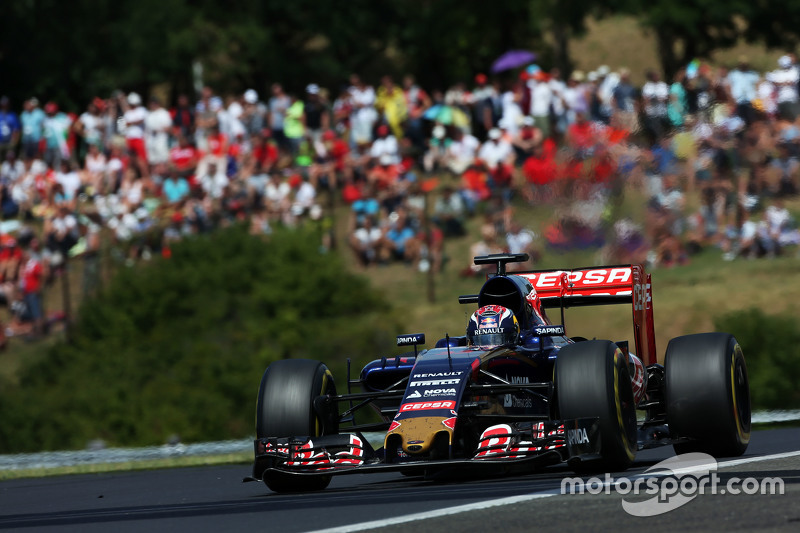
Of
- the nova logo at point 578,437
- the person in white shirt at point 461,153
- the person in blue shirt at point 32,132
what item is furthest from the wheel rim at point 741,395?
the person in blue shirt at point 32,132

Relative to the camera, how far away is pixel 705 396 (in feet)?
32.2

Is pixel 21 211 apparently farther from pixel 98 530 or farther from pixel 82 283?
pixel 98 530

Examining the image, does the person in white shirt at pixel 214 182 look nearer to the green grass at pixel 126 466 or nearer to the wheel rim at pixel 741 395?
the green grass at pixel 126 466

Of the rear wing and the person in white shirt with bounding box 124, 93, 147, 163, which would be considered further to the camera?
the person in white shirt with bounding box 124, 93, 147, 163

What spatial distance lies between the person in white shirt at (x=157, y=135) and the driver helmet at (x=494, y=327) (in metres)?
14.7

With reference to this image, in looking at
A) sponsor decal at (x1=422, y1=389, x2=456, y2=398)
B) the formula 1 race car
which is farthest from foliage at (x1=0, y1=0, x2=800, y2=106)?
sponsor decal at (x1=422, y1=389, x2=456, y2=398)

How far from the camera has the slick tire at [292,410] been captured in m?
9.73

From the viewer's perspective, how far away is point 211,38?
1523 inches

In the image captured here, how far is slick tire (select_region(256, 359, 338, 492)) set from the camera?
9.73m

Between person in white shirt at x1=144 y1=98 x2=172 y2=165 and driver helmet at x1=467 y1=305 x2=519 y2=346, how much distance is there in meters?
14.7

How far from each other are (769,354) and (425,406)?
9.74 meters

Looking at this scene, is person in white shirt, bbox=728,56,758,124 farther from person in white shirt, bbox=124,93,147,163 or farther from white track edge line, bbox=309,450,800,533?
white track edge line, bbox=309,450,800,533

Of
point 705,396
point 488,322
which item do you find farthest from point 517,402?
point 705,396

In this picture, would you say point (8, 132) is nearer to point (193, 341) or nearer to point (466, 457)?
point (193, 341)
